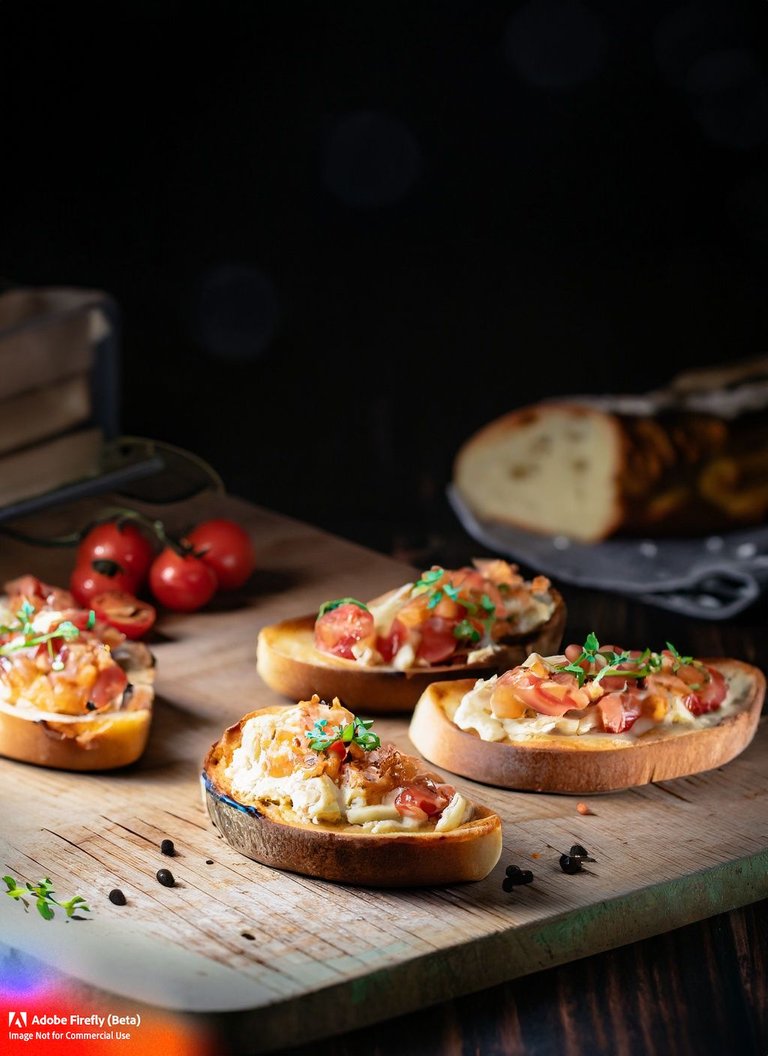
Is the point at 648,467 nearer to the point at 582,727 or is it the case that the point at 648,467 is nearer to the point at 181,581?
the point at 181,581

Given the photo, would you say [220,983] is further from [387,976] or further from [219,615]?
[219,615]

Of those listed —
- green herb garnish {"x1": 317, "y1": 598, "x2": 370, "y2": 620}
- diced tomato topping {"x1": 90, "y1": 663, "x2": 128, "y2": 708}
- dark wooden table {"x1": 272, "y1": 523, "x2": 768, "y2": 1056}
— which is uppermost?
green herb garnish {"x1": 317, "y1": 598, "x2": 370, "y2": 620}

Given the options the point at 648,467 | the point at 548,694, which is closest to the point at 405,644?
the point at 548,694

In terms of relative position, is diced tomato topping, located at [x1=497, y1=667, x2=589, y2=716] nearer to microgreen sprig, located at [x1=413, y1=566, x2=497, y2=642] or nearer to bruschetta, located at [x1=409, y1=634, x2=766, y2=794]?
bruschetta, located at [x1=409, y1=634, x2=766, y2=794]

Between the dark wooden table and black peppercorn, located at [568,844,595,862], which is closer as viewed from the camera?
the dark wooden table

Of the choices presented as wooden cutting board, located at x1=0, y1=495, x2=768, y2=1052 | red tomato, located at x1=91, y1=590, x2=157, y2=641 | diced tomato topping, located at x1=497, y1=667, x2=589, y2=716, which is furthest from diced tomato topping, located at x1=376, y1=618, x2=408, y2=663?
red tomato, located at x1=91, y1=590, x2=157, y2=641
